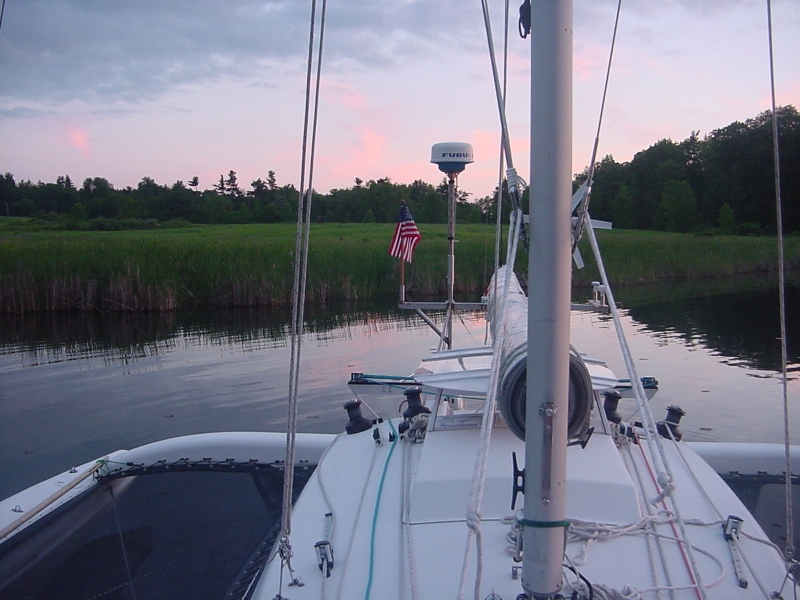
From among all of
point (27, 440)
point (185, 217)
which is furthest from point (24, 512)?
point (185, 217)

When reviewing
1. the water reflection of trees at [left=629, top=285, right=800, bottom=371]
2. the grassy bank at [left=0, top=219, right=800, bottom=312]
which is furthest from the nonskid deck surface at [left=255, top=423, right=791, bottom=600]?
the grassy bank at [left=0, top=219, right=800, bottom=312]

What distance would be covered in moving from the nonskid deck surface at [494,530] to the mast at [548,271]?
2.28 feet

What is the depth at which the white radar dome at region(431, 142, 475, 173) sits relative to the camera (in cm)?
627

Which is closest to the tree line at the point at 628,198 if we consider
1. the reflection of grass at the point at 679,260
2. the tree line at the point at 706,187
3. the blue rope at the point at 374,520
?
the tree line at the point at 706,187

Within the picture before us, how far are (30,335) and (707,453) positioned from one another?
53.3 ft

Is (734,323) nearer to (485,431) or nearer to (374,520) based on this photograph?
(374,520)

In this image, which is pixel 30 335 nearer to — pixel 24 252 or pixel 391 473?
pixel 24 252

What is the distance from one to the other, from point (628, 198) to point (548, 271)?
63.1 meters

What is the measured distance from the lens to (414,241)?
799 cm

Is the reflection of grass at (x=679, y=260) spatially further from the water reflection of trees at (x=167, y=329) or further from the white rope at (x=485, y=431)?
the white rope at (x=485, y=431)

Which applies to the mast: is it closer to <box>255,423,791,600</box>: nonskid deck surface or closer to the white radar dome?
<box>255,423,791,600</box>: nonskid deck surface

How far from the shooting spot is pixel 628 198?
60875 mm

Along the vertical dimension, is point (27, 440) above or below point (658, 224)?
below

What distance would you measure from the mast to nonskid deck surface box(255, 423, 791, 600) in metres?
0.70
